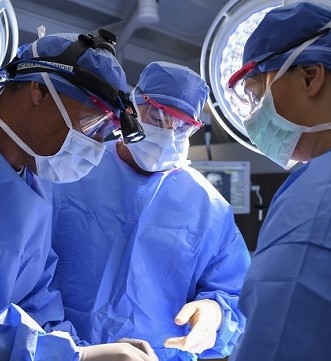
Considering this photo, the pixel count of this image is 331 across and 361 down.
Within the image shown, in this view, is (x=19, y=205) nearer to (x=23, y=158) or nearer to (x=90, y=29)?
(x=23, y=158)

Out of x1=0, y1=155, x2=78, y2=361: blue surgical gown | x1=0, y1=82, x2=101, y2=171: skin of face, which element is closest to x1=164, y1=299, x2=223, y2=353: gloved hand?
x1=0, y1=155, x2=78, y2=361: blue surgical gown

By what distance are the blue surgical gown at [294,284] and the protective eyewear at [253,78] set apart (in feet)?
0.86

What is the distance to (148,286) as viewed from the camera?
1408 millimetres

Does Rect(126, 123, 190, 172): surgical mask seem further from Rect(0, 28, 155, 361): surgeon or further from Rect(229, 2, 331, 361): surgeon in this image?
Rect(229, 2, 331, 361): surgeon

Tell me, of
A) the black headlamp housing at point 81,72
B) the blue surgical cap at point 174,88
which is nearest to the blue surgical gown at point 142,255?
the blue surgical cap at point 174,88

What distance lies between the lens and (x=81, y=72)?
1.07m

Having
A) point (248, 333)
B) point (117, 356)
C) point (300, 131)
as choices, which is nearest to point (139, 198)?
point (117, 356)

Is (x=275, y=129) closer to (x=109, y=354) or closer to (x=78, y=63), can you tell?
(x=78, y=63)

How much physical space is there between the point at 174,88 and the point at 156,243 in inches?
19.6

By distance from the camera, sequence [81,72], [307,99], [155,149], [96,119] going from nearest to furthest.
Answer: [307,99]
[81,72]
[96,119]
[155,149]

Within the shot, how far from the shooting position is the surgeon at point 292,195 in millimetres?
684

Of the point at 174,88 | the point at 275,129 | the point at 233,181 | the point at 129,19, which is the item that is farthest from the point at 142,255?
the point at 233,181

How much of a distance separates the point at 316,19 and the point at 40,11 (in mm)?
1951

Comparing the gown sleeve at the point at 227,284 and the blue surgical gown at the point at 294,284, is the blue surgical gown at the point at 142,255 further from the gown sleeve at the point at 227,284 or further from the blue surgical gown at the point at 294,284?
the blue surgical gown at the point at 294,284
